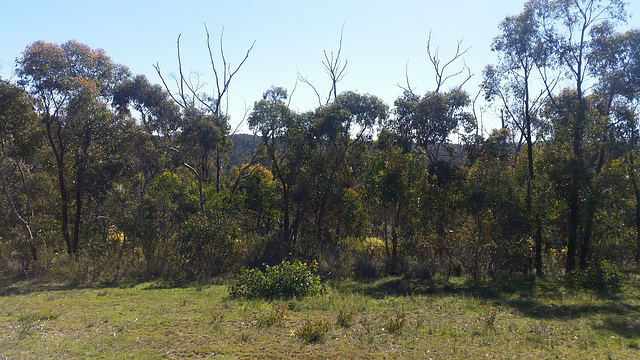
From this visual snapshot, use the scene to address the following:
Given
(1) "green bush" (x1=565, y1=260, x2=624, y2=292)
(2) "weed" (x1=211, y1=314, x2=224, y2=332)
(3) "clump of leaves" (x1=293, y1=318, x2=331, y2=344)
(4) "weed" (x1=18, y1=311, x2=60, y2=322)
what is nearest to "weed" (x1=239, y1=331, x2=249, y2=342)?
(2) "weed" (x1=211, y1=314, x2=224, y2=332)

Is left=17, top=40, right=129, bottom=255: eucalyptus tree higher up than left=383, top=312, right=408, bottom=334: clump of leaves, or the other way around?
left=17, top=40, right=129, bottom=255: eucalyptus tree

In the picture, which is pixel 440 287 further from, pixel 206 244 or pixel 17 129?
pixel 17 129

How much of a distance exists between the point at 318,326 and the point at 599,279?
969 cm

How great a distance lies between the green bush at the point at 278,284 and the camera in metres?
10.8

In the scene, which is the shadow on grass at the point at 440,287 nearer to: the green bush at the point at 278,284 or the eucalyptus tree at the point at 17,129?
the green bush at the point at 278,284

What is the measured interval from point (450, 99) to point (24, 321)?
13.9m

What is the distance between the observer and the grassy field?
21.0 feet

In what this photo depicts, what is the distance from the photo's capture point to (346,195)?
60.9 feet

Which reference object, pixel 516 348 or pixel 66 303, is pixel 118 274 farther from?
pixel 516 348

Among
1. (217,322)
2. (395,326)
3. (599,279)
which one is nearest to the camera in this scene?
(395,326)

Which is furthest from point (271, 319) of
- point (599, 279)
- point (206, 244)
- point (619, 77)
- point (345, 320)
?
point (619, 77)

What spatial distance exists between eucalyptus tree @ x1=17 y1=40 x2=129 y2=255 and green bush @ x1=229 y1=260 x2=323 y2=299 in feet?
26.8

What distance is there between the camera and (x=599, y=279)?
1241 centimetres

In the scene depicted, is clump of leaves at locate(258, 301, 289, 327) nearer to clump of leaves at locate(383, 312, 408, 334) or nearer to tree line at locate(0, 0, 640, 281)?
clump of leaves at locate(383, 312, 408, 334)
